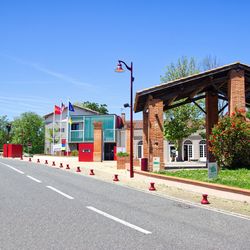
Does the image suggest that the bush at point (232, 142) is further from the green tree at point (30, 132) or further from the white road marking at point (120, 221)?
the green tree at point (30, 132)

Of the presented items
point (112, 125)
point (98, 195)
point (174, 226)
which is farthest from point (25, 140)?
point (174, 226)

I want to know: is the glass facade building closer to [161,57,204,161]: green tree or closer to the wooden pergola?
[161,57,204,161]: green tree

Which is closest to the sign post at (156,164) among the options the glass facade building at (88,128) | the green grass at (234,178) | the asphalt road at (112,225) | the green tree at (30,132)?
the green grass at (234,178)

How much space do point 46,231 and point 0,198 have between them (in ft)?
16.0

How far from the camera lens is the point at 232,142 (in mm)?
18656

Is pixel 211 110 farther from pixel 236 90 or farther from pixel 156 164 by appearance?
pixel 156 164

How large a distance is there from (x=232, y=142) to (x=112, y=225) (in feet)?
43.1

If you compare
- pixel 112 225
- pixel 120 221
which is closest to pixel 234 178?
pixel 120 221

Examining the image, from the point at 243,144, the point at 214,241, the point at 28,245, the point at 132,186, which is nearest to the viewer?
the point at 28,245

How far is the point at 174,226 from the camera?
7270mm

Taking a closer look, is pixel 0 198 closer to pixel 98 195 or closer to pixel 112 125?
pixel 98 195

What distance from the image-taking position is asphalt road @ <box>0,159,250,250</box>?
578 centimetres

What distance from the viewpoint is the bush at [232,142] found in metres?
18.5

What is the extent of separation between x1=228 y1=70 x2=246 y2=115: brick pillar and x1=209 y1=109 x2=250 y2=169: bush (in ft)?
6.71
